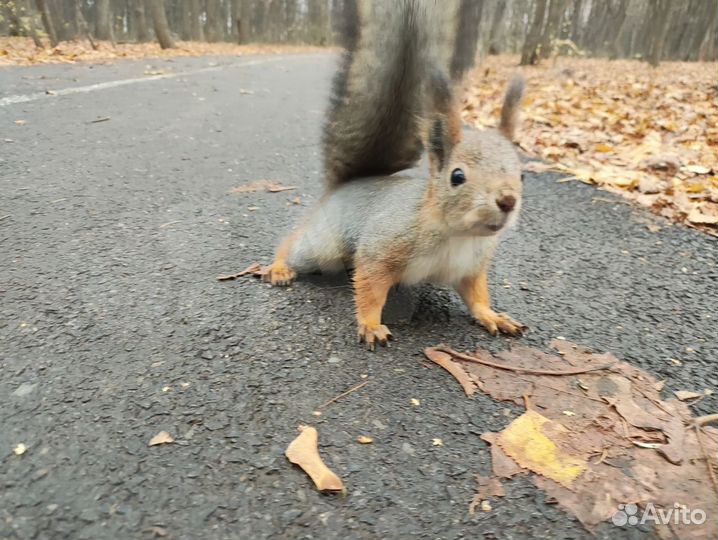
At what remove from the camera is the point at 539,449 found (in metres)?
1.11

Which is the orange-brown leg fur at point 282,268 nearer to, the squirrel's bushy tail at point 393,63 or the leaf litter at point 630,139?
the squirrel's bushy tail at point 393,63

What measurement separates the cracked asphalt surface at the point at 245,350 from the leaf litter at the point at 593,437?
0.04m

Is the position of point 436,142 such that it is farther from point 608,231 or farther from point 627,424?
point 608,231

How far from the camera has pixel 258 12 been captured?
2934cm

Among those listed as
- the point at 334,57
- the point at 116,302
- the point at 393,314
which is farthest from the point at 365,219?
the point at 116,302

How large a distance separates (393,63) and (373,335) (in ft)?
2.41

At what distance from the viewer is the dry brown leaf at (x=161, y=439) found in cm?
105

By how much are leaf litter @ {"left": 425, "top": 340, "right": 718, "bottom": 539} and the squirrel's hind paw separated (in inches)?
3.1

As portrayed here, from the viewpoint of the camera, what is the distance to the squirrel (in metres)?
1.37

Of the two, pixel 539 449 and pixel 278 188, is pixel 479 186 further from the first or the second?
pixel 278 188

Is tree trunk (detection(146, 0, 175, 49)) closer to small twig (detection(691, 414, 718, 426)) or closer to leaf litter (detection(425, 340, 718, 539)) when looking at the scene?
leaf litter (detection(425, 340, 718, 539))

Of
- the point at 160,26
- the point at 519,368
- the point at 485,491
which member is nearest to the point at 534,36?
the point at 160,26

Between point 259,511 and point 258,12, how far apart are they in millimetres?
31820

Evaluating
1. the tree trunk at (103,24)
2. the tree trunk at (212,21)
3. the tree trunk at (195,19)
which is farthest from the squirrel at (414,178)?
the tree trunk at (212,21)
